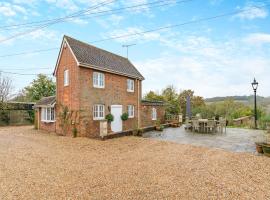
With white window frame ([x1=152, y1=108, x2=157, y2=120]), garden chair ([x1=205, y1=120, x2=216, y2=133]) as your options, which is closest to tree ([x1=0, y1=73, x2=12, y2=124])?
white window frame ([x1=152, y1=108, x2=157, y2=120])

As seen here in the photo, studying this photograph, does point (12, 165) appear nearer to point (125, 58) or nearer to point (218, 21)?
point (218, 21)

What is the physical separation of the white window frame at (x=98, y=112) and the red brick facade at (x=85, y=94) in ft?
0.96

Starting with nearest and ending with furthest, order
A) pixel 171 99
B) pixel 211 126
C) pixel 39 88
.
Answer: pixel 211 126 → pixel 171 99 → pixel 39 88

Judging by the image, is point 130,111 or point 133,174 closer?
point 133,174

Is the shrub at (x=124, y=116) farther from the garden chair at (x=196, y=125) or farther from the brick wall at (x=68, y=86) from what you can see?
the garden chair at (x=196, y=125)

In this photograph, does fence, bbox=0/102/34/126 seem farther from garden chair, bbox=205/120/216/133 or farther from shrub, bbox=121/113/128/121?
garden chair, bbox=205/120/216/133

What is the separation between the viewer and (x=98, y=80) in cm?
1695

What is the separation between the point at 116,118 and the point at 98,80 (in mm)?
3990

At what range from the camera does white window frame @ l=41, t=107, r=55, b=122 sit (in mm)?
19109

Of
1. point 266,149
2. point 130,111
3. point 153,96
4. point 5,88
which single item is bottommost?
point 266,149

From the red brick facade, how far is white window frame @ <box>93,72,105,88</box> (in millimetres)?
272

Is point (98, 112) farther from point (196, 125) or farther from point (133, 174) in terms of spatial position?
point (133, 174)

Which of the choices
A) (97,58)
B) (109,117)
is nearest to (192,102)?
(109,117)

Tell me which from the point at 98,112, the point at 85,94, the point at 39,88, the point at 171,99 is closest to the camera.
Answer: the point at 85,94
